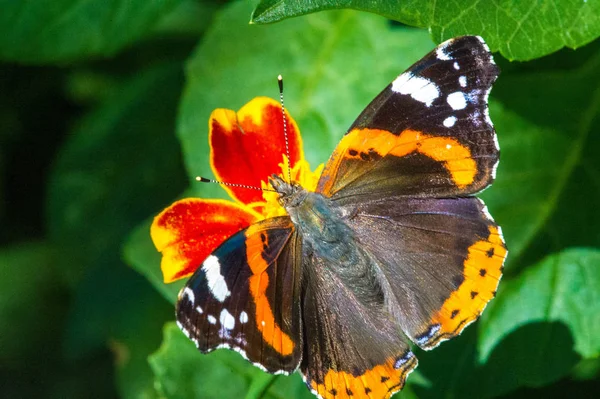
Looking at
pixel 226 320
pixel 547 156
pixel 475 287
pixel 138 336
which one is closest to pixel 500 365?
pixel 475 287

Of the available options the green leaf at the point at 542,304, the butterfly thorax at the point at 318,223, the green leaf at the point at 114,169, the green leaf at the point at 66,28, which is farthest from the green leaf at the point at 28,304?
the green leaf at the point at 542,304

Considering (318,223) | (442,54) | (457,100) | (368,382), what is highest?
(442,54)

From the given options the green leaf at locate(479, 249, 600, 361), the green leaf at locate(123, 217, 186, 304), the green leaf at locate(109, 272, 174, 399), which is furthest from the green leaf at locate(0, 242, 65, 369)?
the green leaf at locate(479, 249, 600, 361)

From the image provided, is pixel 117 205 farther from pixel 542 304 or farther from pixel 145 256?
pixel 542 304

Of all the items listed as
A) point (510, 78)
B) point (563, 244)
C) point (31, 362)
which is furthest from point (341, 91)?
point (31, 362)

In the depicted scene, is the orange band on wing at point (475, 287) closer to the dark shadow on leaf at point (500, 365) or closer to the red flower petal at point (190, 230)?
the dark shadow on leaf at point (500, 365)

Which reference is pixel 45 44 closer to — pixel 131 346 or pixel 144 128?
pixel 144 128
